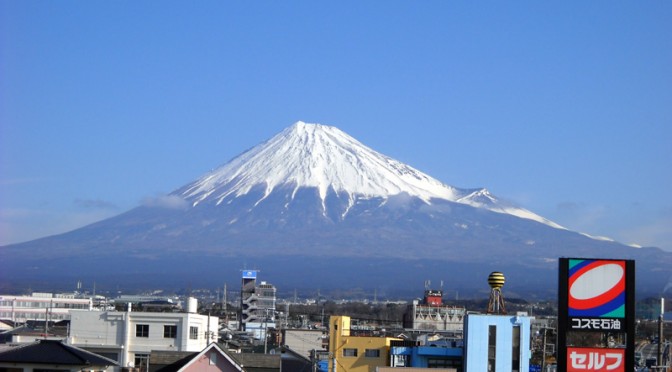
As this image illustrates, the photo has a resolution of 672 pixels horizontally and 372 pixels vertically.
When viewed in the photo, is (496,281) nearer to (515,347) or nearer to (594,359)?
(515,347)

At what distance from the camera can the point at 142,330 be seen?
46.4 metres

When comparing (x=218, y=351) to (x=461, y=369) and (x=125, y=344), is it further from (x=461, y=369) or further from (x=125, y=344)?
(x=461, y=369)

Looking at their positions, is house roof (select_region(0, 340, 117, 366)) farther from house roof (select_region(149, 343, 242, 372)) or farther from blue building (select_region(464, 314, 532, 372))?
blue building (select_region(464, 314, 532, 372))

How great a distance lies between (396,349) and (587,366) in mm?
23313

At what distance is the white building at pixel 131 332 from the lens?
4584cm

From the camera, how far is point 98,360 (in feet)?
109

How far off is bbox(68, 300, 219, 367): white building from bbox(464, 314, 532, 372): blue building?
8.73 metres

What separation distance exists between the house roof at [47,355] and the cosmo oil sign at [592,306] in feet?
35.2

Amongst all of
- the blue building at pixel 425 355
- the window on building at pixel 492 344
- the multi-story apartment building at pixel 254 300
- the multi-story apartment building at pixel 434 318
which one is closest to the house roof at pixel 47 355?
the window on building at pixel 492 344

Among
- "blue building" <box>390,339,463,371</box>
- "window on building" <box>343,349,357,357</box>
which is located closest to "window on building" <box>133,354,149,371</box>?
"window on building" <box>343,349,357,357</box>

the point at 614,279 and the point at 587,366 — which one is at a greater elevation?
the point at 614,279

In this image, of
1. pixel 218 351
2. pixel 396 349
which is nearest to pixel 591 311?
pixel 218 351

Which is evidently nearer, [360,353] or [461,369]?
[461,369]

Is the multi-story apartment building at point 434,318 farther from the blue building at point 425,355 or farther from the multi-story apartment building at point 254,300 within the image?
the blue building at point 425,355
